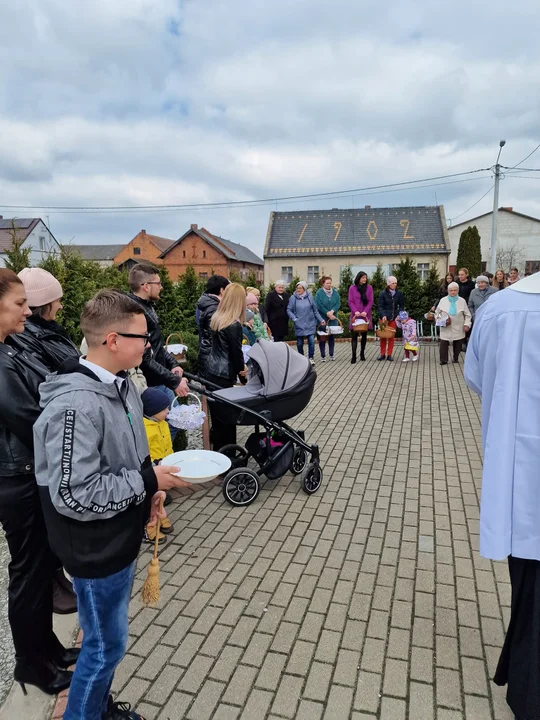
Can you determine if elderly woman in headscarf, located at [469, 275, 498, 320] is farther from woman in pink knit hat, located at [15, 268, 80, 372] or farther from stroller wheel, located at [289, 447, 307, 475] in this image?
woman in pink knit hat, located at [15, 268, 80, 372]

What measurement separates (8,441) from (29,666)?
110 centimetres

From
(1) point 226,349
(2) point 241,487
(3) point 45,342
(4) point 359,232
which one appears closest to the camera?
(3) point 45,342

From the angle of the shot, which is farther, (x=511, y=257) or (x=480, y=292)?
(x=511, y=257)

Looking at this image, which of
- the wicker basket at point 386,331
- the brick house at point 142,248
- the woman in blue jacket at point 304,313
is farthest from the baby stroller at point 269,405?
the brick house at point 142,248

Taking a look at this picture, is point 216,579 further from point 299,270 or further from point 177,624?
point 299,270

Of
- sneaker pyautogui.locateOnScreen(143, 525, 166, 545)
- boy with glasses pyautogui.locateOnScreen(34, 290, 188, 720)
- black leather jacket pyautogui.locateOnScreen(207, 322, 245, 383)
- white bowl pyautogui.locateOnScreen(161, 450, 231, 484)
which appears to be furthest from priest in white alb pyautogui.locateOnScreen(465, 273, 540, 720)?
black leather jacket pyautogui.locateOnScreen(207, 322, 245, 383)

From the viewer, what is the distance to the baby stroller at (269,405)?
13.7 feet

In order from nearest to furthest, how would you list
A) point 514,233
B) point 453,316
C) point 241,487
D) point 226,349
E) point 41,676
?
point 41,676, point 241,487, point 226,349, point 453,316, point 514,233

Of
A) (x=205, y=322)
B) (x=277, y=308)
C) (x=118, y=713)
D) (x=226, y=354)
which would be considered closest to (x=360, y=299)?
(x=277, y=308)

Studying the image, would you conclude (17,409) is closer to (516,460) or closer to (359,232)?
(516,460)

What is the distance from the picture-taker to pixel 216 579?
315cm

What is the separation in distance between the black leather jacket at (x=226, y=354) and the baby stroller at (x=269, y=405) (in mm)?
323

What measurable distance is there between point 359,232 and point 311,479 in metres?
35.8

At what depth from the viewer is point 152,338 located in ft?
13.0
